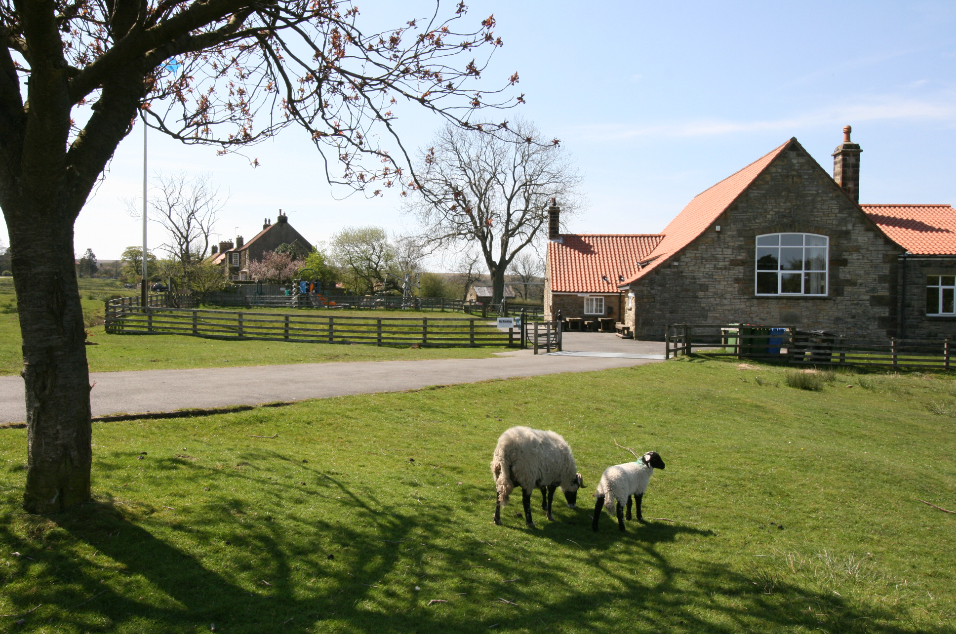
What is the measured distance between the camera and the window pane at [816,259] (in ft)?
95.6

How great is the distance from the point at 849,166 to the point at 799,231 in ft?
21.3

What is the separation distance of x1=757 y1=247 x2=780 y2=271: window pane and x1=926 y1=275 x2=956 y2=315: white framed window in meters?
6.95

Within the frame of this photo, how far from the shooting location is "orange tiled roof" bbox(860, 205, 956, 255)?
96.4ft

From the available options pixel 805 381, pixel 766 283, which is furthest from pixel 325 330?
pixel 766 283

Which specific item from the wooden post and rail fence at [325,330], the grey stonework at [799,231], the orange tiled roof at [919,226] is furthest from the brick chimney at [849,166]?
the wooden post and rail fence at [325,330]

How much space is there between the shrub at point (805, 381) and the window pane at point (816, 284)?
492 inches

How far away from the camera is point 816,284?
2923 cm

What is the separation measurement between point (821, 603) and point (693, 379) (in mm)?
13768

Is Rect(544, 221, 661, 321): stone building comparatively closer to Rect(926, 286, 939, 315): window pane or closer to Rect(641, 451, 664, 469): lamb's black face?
Rect(926, 286, 939, 315): window pane

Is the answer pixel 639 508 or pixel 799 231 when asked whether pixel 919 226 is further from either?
pixel 639 508

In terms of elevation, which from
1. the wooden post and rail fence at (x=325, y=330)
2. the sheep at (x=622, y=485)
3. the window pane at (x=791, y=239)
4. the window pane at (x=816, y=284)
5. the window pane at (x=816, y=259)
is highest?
the window pane at (x=791, y=239)

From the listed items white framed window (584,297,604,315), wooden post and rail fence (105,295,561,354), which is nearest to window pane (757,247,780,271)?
wooden post and rail fence (105,295,561,354)

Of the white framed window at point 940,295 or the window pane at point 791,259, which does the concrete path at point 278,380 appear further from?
the white framed window at point 940,295

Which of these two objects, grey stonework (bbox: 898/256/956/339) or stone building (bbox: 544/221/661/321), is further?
stone building (bbox: 544/221/661/321)
